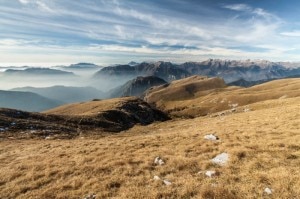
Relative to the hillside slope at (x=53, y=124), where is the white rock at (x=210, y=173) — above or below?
above

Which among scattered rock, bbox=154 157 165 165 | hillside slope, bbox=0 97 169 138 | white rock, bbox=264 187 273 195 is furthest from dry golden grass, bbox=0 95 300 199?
hillside slope, bbox=0 97 169 138

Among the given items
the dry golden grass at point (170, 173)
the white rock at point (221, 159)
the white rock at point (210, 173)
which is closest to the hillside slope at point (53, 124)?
the dry golden grass at point (170, 173)

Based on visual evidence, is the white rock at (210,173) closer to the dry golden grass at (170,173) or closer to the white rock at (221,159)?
the dry golden grass at (170,173)

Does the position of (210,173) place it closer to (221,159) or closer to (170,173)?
(170,173)

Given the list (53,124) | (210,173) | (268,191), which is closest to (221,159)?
(210,173)

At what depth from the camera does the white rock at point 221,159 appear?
50.8 feet

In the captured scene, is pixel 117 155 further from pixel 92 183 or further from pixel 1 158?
pixel 1 158

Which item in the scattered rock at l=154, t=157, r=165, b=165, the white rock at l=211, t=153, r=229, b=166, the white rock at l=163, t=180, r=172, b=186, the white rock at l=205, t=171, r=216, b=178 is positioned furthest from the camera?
the scattered rock at l=154, t=157, r=165, b=165

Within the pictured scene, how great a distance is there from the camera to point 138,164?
17.1 m

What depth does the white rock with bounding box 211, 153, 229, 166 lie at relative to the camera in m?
15.5

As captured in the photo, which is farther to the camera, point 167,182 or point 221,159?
point 221,159

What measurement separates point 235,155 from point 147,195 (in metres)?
7.44

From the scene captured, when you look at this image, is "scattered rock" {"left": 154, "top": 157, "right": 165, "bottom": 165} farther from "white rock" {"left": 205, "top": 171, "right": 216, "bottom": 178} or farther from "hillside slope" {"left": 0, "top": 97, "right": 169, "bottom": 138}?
"hillside slope" {"left": 0, "top": 97, "right": 169, "bottom": 138}

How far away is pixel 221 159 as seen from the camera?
53.2 ft
